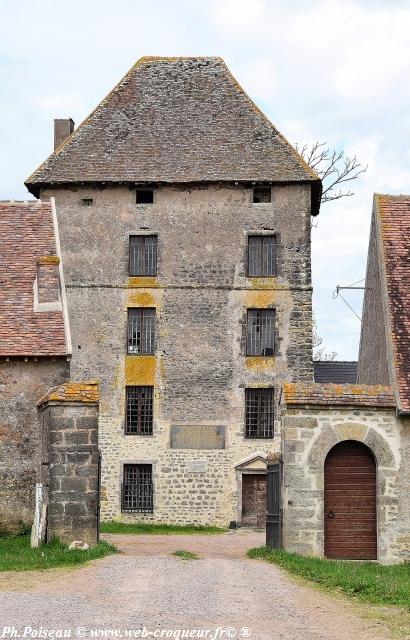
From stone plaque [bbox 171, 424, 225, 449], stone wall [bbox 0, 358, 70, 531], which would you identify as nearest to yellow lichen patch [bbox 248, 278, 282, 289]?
stone plaque [bbox 171, 424, 225, 449]

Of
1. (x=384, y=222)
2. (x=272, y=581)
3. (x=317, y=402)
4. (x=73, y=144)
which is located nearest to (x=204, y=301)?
(x=73, y=144)

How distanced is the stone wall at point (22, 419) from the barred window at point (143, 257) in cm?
1202

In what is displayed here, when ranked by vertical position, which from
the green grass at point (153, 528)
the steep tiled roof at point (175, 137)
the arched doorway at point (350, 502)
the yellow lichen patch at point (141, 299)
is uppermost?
the steep tiled roof at point (175, 137)

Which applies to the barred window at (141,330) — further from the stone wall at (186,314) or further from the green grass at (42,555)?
the green grass at (42,555)

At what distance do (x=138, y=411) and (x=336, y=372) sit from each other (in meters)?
8.98

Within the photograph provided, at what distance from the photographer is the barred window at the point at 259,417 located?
99.1 feet

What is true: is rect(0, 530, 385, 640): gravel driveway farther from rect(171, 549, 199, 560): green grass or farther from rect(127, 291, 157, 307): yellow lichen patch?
rect(127, 291, 157, 307): yellow lichen patch

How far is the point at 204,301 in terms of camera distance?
30844 millimetres

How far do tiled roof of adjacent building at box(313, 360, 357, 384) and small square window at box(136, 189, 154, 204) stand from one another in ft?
29.9

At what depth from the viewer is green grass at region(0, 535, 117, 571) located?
14.7m

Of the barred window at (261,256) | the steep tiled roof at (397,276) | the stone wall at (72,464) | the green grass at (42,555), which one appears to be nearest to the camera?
the green grass at (42,555)

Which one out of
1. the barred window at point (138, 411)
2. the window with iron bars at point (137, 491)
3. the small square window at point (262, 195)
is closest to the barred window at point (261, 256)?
the small square window at point (262, 195)

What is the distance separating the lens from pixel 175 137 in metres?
32.4

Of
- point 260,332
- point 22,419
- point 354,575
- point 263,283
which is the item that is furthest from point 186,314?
point 354,575
